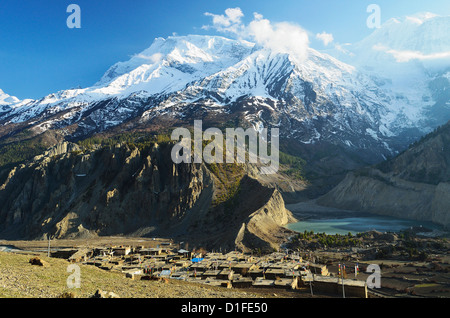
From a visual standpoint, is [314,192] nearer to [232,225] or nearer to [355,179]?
[355,179]

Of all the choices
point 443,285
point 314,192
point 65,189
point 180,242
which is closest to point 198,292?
point 443,285

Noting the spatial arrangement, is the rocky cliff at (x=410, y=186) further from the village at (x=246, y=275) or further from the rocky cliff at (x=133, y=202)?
the village at (x=246, y=275)

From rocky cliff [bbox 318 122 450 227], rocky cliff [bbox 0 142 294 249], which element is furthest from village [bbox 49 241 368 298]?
rocky cliff [bbox 318 122 450 227]

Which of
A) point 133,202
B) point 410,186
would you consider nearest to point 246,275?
point 133,202

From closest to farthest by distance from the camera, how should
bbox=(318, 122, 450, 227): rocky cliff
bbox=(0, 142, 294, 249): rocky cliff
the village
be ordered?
the village → bbox=(0, 142, 294, 249): rocky cliff → bbox=(318, 122, 450, 227): rocky cliff

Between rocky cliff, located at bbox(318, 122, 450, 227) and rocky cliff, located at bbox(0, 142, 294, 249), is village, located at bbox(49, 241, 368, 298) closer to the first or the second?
rocky cliff, located at bbox(0, 142, 294, 249)

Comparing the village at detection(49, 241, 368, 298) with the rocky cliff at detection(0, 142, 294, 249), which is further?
the rocky cliff at detection(0, 142, 294, 249)

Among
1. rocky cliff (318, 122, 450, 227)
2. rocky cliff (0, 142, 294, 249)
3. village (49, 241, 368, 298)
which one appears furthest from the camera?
rocky cliff (318, 122, 450, 227)
